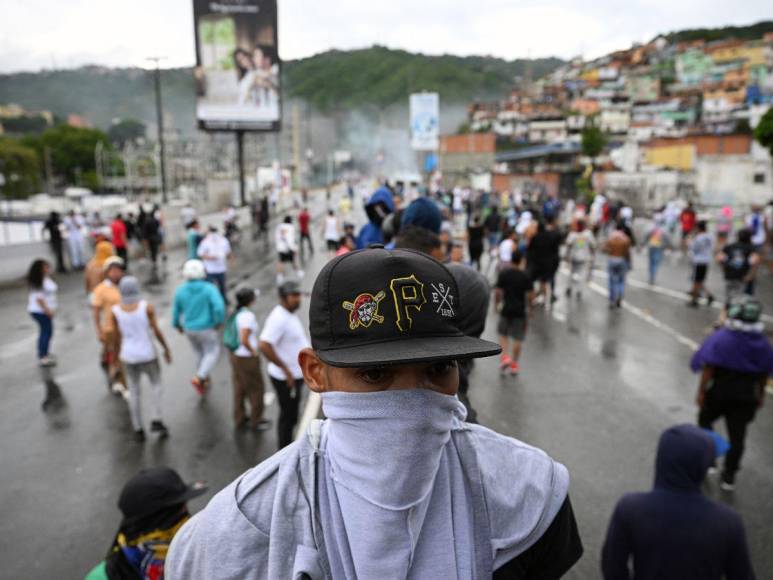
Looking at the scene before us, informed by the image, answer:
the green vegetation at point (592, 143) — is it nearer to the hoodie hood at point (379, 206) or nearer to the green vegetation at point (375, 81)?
the hoodie hood at point (379, 206)

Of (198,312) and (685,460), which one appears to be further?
(198,312)

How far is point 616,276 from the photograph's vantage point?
11250 millimetres

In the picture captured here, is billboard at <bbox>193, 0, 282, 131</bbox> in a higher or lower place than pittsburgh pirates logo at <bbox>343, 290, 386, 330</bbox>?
higher

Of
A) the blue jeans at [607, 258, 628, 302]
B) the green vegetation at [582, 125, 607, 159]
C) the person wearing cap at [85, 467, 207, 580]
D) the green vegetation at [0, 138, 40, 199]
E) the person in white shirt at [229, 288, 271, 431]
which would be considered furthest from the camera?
the green vegetation at [0, 138, 40, 199]

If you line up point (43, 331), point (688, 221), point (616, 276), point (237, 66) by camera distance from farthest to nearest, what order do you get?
point (237, 66)
point (688, 221)
point (616, 276)
point (43, 331)

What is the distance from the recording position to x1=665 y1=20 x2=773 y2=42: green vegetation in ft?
519

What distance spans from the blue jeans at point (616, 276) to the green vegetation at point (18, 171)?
79.6 m

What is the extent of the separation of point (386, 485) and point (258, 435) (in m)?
5.12

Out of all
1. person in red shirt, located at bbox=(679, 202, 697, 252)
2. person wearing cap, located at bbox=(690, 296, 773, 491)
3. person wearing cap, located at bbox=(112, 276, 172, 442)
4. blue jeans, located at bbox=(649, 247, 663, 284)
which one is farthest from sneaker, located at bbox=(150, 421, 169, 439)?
person in red shirt, located at bbox=(679, 202, 697, 252)

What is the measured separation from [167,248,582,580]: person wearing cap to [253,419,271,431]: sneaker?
196 inches

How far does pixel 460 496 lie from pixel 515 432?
4.90 meters

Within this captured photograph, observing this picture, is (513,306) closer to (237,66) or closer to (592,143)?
(237,66)

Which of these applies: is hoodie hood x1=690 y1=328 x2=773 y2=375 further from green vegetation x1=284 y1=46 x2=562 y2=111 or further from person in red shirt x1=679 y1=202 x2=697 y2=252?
green vegetation x1=284 y1=46 x2=562 y2=111

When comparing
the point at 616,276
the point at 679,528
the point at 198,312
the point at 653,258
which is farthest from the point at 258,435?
the point at 653,258
